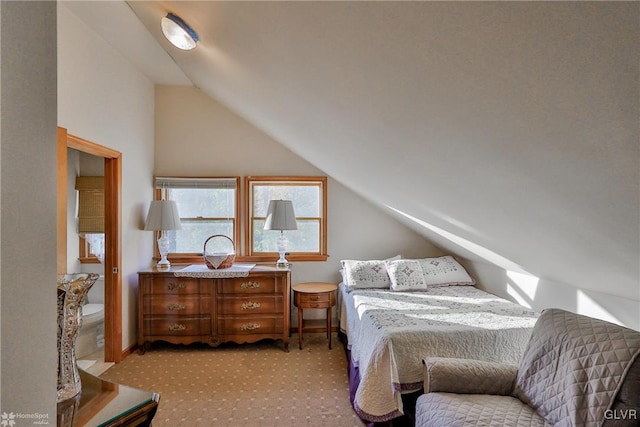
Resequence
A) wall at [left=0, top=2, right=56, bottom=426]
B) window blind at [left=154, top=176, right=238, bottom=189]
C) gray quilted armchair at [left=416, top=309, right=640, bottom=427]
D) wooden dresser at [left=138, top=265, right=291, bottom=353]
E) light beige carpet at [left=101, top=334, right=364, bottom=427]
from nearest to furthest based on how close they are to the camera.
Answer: wall at [left=0, top=2, right=56, bottom=426], gray quilted armchair at [left=416, top=309, right=640, bottom=427], light beige carpet at [left=101, top=334, right=364, bottom=427], wooden dresser at [left=138, top=265, right=291, bottom=353], window blind at [left=154, top=176, right=238, bottom=189]

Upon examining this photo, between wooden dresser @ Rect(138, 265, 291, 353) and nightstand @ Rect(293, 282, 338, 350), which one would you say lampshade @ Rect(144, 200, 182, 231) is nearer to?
wooden dresser @ Rect(138, 265, 291, 353)

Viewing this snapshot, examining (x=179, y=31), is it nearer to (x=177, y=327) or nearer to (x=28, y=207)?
(x=28, y=207)

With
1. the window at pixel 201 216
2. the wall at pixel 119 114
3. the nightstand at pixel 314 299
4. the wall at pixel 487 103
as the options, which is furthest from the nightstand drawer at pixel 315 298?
the wall at pixel 119 114

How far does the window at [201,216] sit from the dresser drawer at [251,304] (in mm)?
815

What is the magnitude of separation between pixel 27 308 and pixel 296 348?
3.39 m

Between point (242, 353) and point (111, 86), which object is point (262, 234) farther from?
point (111, 86)

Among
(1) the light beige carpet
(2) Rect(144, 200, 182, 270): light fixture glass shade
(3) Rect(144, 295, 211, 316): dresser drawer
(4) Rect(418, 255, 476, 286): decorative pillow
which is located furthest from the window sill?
(4) Rect(418, 255, 476, 286): decorative pillow

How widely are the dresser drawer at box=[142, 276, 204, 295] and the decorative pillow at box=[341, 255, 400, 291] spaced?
1453mm

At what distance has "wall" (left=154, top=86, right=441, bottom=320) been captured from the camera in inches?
167

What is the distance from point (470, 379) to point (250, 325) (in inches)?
94.2

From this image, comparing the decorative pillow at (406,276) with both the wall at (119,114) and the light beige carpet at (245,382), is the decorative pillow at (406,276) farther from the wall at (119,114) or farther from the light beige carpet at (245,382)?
the wall at (119,114)

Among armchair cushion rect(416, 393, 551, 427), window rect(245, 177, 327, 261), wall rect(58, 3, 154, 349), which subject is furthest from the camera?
window rect(245, 177, 327, 261)

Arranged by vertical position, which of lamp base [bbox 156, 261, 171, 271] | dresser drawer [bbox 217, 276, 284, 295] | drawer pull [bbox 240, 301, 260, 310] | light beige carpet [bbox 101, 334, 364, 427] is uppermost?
lamp base [bbox 156, 261, 171, 271]

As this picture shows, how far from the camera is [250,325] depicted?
145 inches
